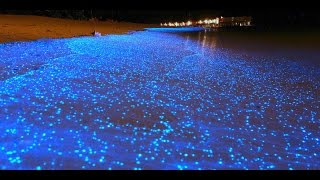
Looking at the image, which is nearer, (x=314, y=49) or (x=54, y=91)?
(x=54, y=91)

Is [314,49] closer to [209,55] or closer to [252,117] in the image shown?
[209,55]

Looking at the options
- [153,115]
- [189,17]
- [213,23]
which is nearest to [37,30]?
[153,115]

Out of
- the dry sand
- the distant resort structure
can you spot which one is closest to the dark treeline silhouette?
the distant resort structure

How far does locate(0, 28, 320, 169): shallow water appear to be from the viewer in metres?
1.67

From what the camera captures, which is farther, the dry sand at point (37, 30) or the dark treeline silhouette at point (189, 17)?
the dark treeline silhouette at point (189, 17)

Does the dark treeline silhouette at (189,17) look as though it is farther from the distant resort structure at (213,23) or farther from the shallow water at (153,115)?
the shallow water at (153,115)

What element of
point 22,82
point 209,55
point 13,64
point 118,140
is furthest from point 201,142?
point 209,55

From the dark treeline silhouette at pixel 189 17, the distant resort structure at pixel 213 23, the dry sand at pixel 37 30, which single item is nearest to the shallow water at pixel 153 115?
the dry sand at pixel 37 30

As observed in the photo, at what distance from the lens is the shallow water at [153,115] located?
1.67 metres

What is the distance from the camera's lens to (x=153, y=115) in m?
2.33

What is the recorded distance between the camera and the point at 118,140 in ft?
6.10

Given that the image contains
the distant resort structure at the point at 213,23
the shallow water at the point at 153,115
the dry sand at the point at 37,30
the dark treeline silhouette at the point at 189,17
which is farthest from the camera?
the distant resort structure at the point at 213,23

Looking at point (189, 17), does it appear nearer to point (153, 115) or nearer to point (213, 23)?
point (213, 23)

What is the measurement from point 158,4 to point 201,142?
2.46 ft
